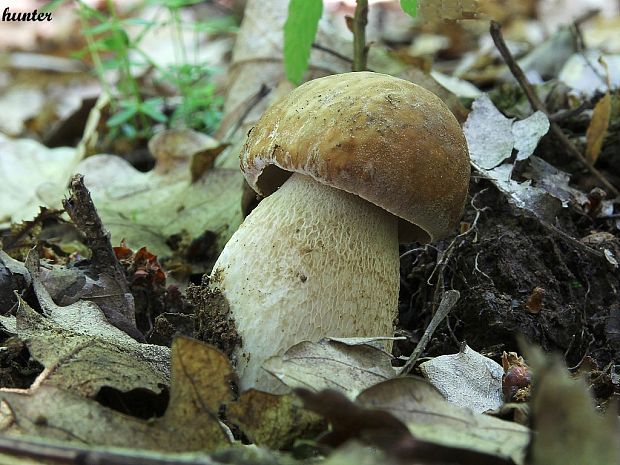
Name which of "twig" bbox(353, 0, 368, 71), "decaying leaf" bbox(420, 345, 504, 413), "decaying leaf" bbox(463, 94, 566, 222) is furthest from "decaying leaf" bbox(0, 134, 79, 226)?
"decaying leaf" bbox(420, 345, 504, 413)

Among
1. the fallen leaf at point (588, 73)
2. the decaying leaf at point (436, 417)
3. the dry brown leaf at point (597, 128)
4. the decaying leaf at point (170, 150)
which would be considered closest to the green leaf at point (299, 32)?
→ the decaying leaf at point (170, 150)

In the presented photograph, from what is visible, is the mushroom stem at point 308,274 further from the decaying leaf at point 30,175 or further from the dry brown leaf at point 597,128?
the decaying leaf at point 30,175

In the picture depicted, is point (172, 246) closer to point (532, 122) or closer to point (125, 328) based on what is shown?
point (125, 328)

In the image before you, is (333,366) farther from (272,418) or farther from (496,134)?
(496,134)

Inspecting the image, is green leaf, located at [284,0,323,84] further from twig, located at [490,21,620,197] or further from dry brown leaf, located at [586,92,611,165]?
dry brown leaf, located at [586,92,611,165]

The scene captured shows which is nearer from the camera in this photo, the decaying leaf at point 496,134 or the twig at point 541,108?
the decaying leaf at point 496,134

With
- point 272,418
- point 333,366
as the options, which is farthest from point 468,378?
point 272,418
